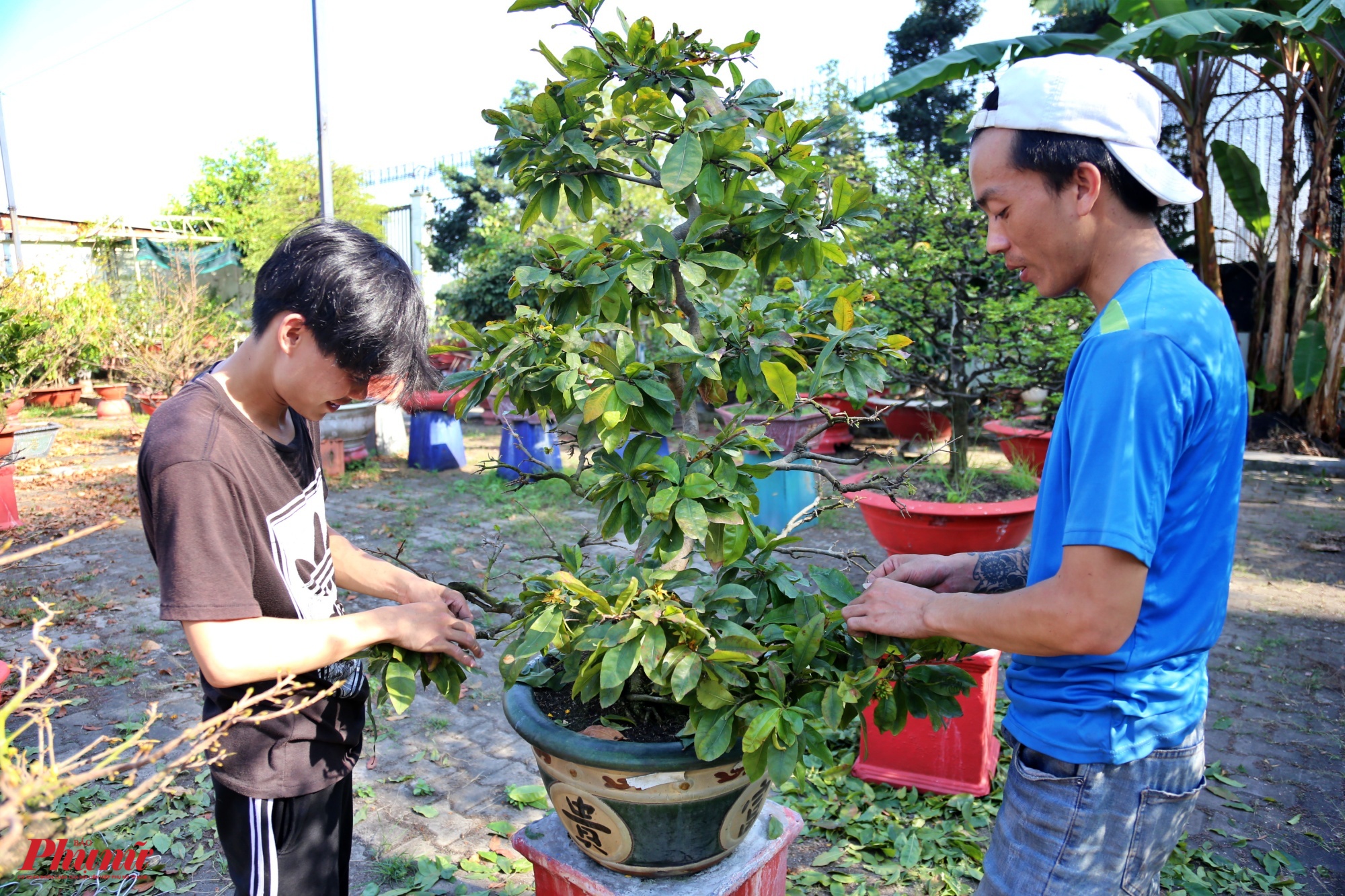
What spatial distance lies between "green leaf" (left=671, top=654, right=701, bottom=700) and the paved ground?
62cm

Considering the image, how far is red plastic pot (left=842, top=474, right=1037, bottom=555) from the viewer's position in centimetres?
385

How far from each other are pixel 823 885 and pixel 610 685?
152 centimetres

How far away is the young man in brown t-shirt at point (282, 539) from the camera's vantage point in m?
1.41

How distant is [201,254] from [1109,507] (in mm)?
18624

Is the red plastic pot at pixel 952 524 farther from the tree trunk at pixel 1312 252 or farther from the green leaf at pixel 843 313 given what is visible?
the tree trunk at pixel 1312 252

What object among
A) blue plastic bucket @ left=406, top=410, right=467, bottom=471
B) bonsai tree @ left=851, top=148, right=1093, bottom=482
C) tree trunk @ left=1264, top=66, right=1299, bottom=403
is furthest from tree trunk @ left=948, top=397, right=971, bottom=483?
tree trunk @ left=1264, top=66, right=1299, bottom=403

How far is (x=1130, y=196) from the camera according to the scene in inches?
52.2

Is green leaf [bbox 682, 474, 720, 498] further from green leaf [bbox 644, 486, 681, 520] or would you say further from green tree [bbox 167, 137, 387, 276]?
green tree [bbox 167, 137, 387, 276]

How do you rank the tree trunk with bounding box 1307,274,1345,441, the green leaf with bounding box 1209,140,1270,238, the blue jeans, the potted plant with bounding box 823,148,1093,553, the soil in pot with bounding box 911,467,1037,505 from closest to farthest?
the blue jeans < the soil in pot with bounding box 911,467,1037,505 < the potted plant with bounding box 823,148,1093,553 < the tree trunk with bounding box 1307,274,1345,441 < the green leaf with bounding box 1209,140,1270,238

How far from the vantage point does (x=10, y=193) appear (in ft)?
45.2

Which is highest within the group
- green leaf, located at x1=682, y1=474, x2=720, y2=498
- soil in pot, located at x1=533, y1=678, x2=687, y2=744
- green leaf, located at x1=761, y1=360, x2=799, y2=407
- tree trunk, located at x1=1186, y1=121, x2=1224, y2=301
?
tree trunk, located at x1=1186, y1=121, x2=1224, y2=301

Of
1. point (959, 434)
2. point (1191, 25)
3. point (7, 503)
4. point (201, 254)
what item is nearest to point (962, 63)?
point (1191, 25)

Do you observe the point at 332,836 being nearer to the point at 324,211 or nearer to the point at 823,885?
the point at 823,885

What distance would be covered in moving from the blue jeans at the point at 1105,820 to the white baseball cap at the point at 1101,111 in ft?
2.81
